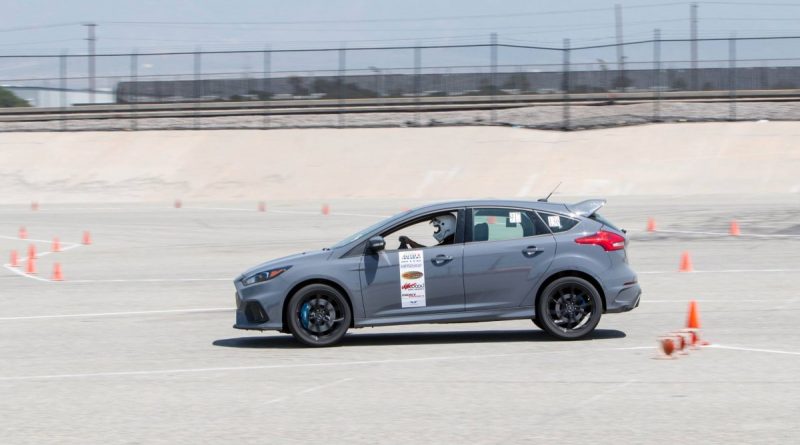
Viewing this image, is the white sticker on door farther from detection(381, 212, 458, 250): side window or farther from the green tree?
the green tree

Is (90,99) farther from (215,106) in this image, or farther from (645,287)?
(645,287)

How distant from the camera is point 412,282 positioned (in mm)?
11094

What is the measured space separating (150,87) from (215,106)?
3358 mm

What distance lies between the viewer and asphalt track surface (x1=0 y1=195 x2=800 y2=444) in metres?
7.68

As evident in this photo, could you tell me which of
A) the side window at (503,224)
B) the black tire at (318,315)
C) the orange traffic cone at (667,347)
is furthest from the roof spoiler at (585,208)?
the black tire at (318,315)

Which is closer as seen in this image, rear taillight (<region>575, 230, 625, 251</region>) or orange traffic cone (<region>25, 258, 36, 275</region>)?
rear taillight (<region>575, 230, 625, 251</region>)

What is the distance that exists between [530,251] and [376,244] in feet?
4.88

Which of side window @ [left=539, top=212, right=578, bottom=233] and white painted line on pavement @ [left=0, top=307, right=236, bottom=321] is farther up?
side window @ [left=539, top=212, right=578, bottom=233]

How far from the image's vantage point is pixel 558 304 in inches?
440

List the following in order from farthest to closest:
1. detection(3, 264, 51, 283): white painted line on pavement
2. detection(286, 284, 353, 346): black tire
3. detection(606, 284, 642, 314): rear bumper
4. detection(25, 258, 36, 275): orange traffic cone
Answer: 1. detection(25, 258, 36, 275): orange traffic cone
2. detection(3, 264, 51, 283): white painted line on pavement
3. detection(606, 284, 642, 314): rear bumper
4. detection(286, 284, 353, 346): black tire

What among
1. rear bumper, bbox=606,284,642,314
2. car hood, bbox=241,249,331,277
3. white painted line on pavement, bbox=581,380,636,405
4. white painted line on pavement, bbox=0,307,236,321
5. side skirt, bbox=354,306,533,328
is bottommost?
white painted line on pavement, bbox=581,380,636,405

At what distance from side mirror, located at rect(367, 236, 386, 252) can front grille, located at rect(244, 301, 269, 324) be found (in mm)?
1185

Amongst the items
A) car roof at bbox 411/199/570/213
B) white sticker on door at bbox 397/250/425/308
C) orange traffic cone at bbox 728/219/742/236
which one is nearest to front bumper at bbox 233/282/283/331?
white sticker on door at bbox 397/250/425/308

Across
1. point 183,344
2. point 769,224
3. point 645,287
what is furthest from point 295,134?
point 183,344
